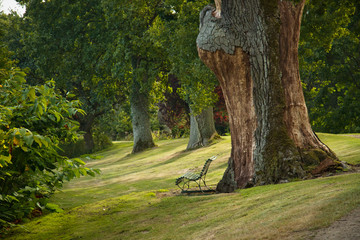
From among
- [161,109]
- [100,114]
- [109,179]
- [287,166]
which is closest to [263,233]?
[287,166]

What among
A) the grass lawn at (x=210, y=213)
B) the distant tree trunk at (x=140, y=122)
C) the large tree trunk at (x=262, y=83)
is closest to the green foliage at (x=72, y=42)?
the distant tree trunk at (x=140, y=122)

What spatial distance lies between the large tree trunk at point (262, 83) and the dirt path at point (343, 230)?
17.0ft

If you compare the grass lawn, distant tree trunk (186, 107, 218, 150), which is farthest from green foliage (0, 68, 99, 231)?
distant tree trunk (186, 107, 218, 150)

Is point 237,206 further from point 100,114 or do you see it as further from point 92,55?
point 100,114

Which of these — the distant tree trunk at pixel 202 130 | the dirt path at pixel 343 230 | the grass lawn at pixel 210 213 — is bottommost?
the grass lawn at pixel 210 213

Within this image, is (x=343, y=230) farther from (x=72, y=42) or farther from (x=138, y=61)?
(x=72, y=42)

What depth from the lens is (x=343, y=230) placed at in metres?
4.88

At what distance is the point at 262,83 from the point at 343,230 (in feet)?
20.8

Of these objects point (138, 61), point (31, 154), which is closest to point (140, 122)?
point (138, 61)

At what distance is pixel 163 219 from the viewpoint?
874 cm

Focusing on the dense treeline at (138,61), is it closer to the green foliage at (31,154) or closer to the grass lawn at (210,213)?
the grass lawn at (210,213)

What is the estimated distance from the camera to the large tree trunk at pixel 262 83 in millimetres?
10688

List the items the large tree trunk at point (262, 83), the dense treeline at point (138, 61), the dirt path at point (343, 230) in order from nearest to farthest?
the dirt path at point (343, 230) → the large tree trunk at point (262, 83) → the dense treeline at point (138, 61)

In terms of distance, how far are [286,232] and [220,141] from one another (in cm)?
2024
